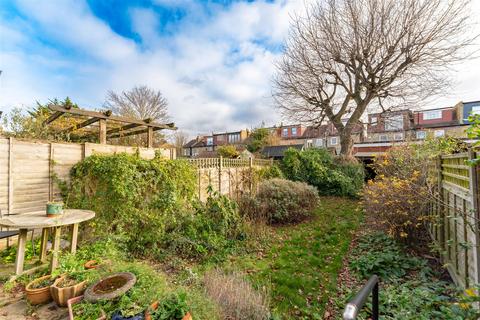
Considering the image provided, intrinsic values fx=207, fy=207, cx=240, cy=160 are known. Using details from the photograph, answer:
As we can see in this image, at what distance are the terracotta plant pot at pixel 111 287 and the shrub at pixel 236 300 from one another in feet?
3.30

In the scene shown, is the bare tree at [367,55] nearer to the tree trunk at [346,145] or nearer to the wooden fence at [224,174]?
the tree trunk at [346,145]

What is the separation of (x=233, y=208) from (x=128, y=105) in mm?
15584

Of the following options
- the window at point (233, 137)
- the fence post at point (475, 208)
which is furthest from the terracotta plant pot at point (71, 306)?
the window at point (233, 137)

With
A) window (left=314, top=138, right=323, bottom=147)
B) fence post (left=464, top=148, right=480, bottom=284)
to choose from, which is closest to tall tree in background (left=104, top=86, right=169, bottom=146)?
fence post (left=464, top=148, right=480, bottom=284)

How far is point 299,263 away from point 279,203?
2.63m

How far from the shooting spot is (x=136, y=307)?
202cm

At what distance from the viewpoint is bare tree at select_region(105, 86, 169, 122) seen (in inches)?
658

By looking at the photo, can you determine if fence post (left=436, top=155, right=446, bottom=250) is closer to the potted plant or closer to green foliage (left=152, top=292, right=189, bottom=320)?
green foliage (left=152, top=292, right=189, bottom=320)

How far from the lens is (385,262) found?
388 cm

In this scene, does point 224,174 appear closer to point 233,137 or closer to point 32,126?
point 32,126

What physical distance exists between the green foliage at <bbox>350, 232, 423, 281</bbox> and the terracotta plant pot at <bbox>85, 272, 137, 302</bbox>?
3.82 meters

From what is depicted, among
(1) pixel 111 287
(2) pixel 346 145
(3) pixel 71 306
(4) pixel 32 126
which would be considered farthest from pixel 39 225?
(2) pixel 346 145

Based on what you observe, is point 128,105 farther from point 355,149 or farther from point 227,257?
point 355,149

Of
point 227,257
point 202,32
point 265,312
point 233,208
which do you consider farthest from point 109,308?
point 202,32
